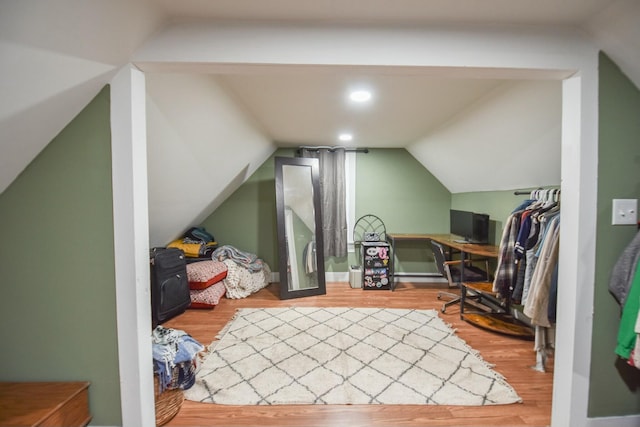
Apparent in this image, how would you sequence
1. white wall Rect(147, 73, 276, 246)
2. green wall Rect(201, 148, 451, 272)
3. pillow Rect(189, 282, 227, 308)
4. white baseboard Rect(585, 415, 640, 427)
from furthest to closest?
1. green wall Rect(201, 148, 451, 272)
2. pillow Rect(189, 282, 227, 308)
3. white wall Rect(147, 73, 276, 246)
4. white baseboard Rect(585, 415, 640, 427)

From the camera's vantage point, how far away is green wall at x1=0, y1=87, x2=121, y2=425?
1.12 m

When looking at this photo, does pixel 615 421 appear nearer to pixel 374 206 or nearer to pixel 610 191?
pixel 610 191

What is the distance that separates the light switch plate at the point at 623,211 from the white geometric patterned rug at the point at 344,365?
4.07 ft

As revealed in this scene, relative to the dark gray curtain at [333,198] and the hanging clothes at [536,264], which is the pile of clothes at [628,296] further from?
the dark gray curtain at [333,198]

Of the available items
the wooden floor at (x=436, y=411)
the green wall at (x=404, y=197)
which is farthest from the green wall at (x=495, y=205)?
the wooden floor at (x=436, y=411)

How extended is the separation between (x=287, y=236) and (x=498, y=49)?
281 cm

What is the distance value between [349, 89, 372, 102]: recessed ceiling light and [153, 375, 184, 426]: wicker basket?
2330mm

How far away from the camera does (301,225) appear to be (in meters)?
3.51

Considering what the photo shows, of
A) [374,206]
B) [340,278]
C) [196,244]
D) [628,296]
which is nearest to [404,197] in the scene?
[374,206]

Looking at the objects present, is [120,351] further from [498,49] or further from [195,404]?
[498,49]

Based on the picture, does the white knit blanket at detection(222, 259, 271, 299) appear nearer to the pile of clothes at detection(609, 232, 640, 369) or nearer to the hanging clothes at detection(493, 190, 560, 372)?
the hanging clothes at detection(493, 190, 560, 372)

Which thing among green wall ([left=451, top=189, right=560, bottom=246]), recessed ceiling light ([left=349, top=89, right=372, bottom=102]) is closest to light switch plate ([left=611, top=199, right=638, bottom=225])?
green wall ([left=451, top=189, right=560, bottom=246])

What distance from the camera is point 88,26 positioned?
87 cm

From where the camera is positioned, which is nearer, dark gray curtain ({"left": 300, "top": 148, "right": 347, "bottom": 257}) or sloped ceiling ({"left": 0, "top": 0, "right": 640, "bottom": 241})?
sloped ceiling ({"left": 0, "top": 0, "right": 640, "bottom": 241})
